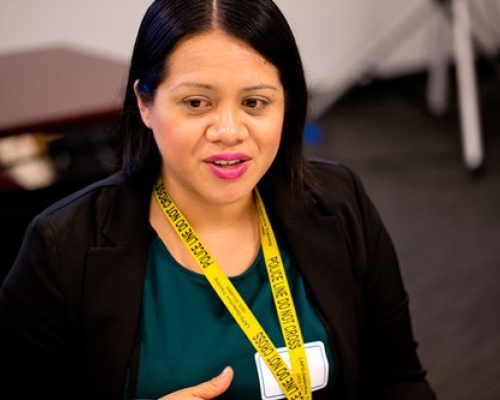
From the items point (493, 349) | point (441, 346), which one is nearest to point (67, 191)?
point (441, 346)

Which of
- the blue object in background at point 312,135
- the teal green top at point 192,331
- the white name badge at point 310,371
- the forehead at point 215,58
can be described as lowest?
the white name badge at point 310,371

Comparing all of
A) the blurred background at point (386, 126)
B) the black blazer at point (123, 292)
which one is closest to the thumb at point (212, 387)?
the black blazer at point (123, 292)

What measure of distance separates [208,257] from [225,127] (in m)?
0.27

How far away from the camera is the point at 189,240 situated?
1.23 metres

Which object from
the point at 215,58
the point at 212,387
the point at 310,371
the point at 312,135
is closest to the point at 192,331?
the point at 212,387

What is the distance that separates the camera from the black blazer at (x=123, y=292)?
114 cm

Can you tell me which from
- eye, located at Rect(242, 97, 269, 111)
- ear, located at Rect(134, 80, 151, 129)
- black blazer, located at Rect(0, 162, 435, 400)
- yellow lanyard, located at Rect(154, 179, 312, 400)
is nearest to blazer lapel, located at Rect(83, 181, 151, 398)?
black blazer, located at Rect(0, 162, 435, 400)

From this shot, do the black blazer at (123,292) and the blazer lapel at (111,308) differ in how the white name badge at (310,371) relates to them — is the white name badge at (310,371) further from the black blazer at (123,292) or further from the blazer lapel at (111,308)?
the blazer lapel at (111,308)

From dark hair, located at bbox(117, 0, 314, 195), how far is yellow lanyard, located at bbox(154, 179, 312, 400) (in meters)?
0.11

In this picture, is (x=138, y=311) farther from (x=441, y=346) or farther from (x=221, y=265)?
(x=441, y=346)

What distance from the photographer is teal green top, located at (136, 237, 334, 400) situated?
1.15 m

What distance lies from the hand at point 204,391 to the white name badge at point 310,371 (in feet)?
0.30

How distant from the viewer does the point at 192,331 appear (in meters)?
1.17

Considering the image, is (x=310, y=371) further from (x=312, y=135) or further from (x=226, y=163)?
(x=312, y=135)
